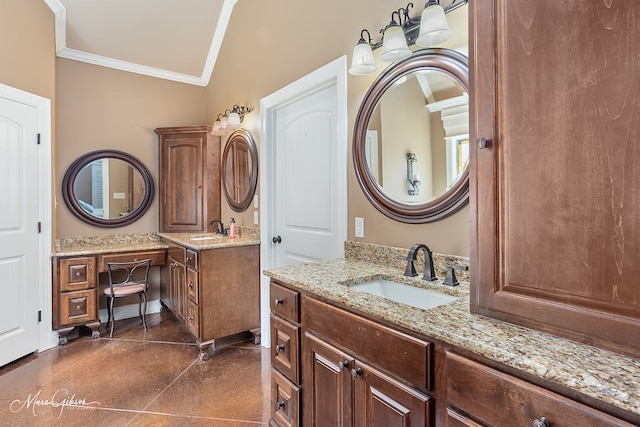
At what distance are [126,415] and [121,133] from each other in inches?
116

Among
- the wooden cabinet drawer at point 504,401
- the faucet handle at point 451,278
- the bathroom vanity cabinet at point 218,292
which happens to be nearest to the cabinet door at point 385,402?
the wooden cabinet drawer at point 504,401

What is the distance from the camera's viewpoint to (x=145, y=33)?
3.55m

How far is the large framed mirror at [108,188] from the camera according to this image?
11.6 ft

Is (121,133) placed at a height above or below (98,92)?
below

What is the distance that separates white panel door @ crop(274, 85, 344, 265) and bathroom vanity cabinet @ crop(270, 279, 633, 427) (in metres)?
0.76

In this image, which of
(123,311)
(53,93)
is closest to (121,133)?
(53,93)

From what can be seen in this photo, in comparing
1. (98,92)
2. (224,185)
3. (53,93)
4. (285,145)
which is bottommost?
(224,185)

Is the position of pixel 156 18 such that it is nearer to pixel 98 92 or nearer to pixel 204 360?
pixel 98 92

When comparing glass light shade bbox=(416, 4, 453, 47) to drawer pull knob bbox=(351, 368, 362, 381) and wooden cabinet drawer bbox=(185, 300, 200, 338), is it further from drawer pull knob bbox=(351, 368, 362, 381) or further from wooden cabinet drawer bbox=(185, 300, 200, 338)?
wooden cabinet drawer bbox=(185, 300, 200, 338)

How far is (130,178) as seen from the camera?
382 centimetres

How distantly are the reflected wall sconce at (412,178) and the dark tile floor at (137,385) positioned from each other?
1575 millimetres

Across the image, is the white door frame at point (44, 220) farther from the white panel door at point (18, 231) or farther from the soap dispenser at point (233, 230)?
the soap dispenser at point (233, 230)

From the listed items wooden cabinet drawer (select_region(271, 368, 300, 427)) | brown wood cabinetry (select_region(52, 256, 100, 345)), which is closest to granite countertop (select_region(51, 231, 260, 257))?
brown wood cabinetry (select_region(52, 256, 100, 345))

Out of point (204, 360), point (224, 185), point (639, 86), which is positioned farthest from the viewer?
point (224, 185)
